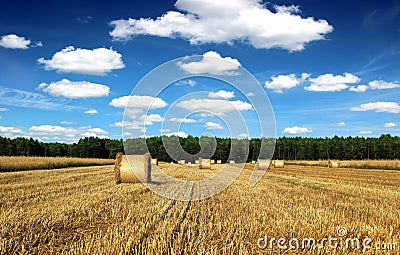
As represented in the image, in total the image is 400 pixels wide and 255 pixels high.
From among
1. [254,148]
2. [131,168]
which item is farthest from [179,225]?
[254,148]

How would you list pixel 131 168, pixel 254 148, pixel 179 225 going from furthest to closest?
pixel 254 148
pixel 131 168
pixel 179 225

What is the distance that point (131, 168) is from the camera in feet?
46.3

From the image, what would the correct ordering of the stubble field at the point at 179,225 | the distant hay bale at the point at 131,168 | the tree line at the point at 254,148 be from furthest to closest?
1. the tree line at the point at 254,148
2. the distant hay bale at the point at 131,168
3. the stubble field at the point at 179,225

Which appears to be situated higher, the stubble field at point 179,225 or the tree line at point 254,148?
the tree line at point 254,148

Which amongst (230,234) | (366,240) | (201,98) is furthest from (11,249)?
(201,98)

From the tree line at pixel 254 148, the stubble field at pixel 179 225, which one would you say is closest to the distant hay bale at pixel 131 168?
the stubble field at pixel 179 225

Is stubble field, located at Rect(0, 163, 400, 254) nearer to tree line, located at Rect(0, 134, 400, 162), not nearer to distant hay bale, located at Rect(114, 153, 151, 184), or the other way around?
distant hay bale, located at Rect(114, 153, 151, 184)

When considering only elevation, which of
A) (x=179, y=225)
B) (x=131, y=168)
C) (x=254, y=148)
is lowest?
(x=179, y=225)

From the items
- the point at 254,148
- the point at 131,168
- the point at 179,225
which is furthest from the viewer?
the point at 254,148

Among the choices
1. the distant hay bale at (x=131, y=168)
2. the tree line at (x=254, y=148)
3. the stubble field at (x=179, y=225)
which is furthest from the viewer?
the tree line at (x=254, y=148)

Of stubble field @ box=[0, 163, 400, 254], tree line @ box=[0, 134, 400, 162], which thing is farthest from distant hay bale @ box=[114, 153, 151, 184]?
tree line @ box=[0, 134, 400, 162]

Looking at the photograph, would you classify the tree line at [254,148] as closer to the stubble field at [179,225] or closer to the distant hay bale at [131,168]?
the distant hay bale at [131,168]

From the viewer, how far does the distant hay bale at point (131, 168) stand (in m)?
13.9

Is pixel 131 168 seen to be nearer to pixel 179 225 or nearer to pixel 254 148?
pixel 179 225
